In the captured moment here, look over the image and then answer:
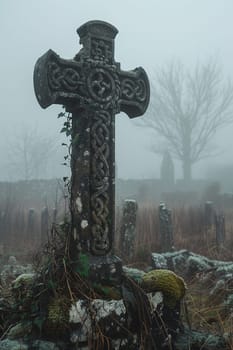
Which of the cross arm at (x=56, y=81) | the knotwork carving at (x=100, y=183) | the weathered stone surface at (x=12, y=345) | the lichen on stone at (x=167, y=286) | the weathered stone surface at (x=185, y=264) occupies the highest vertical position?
the cross arm at (x=56, y=81)

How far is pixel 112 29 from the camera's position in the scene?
3.88 metres

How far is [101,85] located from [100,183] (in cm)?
87

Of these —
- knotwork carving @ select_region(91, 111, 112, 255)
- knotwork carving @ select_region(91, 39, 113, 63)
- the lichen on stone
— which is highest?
knotwork carving @ select_region(91, 39, 113, 63)

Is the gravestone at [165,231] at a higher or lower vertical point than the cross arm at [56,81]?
lower

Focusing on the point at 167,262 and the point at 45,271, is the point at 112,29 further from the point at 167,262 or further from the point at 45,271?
the point at 167,262

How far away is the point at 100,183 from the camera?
3621 mm

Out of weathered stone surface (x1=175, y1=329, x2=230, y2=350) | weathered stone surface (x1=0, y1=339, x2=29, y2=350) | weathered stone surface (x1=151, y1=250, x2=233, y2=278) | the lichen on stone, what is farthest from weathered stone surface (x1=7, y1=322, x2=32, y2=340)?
weathered stone surface (x1=151, y1=250, x2=233, y2=278)

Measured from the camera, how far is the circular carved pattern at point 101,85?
368cm

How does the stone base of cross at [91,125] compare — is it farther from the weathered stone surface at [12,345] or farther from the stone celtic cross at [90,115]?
the weathered stone surface at [12,345]

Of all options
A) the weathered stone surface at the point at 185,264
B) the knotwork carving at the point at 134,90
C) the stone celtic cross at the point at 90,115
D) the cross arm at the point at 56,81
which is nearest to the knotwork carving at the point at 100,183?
the stone celtic cross at the point at 90,115

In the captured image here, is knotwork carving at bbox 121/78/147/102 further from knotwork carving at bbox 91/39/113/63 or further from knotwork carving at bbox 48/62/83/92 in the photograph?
knotwork carving at bbox 48/62/83/92

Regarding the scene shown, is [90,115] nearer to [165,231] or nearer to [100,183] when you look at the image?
[100,183]

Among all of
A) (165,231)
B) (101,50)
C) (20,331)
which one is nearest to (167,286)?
(20,331)

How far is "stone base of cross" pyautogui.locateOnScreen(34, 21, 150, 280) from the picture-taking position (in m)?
3.50
